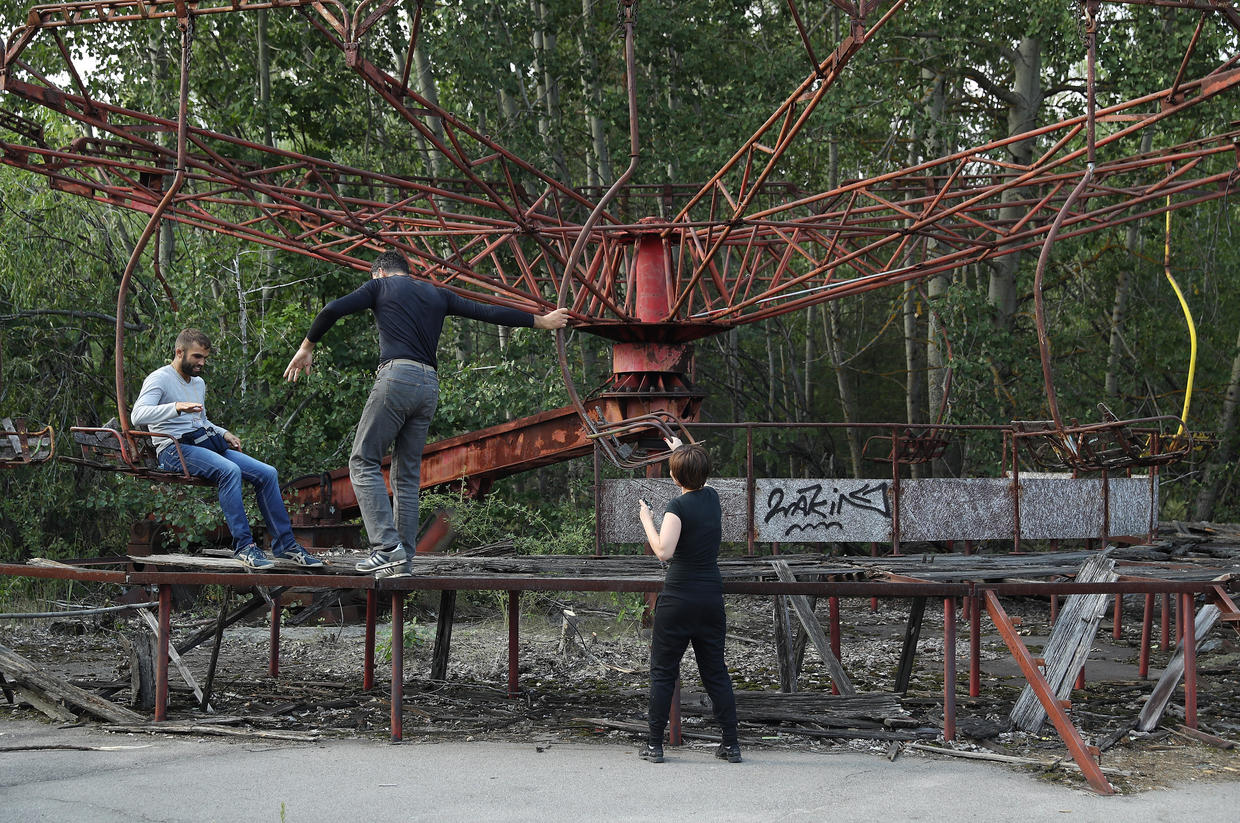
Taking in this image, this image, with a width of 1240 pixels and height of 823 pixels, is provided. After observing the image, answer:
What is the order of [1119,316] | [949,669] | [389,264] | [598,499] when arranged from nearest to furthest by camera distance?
[949,669], [389,264], [598,499], [1119,316]

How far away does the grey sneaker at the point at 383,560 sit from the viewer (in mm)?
7727

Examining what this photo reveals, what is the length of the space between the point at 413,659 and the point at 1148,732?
752cm

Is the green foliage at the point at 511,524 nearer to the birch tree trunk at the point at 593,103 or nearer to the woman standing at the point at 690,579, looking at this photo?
the woman standing at the point at 690,579

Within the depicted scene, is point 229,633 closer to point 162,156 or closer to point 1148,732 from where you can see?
point 162,156

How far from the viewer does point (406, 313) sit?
768 cm

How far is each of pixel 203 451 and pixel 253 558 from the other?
0.92 meters

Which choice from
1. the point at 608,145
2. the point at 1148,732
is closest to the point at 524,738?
the point at 1148,732

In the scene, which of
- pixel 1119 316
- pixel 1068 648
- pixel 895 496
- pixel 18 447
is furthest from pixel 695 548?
pixel 1119 316

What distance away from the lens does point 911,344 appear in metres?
25.0

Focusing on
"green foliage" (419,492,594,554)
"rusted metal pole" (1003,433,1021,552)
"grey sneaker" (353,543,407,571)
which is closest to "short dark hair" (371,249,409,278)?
"grey sneaker" (353,543,407,571)

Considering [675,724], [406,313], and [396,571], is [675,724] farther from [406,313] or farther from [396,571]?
[406,313]

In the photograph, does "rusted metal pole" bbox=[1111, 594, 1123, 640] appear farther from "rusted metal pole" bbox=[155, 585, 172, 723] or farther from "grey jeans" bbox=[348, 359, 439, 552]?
"rusted metal pole" bbox=[155, 585, 172, 723]

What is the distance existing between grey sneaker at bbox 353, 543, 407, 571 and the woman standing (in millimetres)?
1903

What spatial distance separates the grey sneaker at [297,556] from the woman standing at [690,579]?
109 inches
